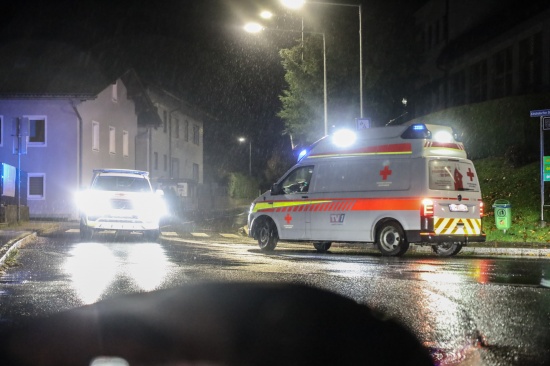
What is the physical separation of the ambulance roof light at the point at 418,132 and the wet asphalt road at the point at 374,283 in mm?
2455

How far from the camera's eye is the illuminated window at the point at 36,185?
4075 cm

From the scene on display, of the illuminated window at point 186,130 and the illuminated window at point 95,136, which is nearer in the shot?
the illuminated window at point 95,136

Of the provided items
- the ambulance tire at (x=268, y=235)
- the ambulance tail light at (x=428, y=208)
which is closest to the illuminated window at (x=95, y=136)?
the ambulance tire at (x=268, y=235)

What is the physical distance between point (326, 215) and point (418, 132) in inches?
109

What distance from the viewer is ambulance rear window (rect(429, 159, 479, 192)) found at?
16.5 meters

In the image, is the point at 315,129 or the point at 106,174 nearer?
the point at 106,174

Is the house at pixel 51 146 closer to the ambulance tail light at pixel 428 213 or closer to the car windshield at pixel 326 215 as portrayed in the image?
the car windshield at pixel 326 215

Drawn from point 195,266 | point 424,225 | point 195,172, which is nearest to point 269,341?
point 195,266

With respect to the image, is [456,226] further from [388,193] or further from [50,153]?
[50,153]

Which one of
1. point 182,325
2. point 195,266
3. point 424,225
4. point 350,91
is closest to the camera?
point 182,325

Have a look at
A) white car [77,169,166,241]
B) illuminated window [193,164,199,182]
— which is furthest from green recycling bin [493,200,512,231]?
illuminated window [193,164,199,182]

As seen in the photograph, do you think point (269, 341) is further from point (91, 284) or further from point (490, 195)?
point (490, 195)

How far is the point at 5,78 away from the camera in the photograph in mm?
41219

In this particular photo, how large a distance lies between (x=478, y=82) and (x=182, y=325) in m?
32.6
